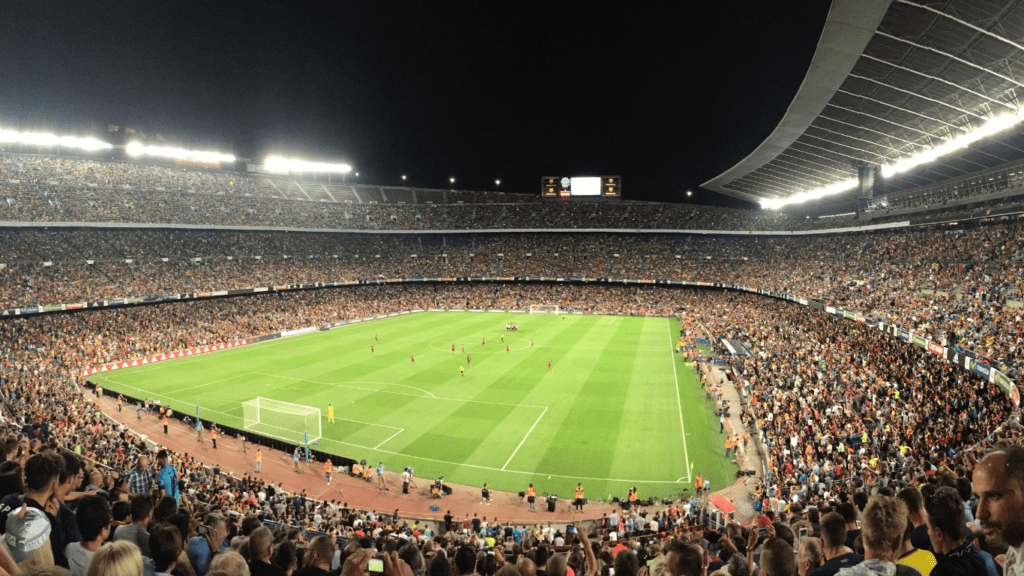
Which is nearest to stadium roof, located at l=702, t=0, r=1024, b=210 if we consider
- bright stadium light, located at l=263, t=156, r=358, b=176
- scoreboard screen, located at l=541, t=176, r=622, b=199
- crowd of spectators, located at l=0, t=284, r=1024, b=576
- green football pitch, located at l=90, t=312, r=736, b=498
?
crowd of spectators, located at l=0, t=284, r=1024, b=576

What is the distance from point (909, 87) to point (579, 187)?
135ft

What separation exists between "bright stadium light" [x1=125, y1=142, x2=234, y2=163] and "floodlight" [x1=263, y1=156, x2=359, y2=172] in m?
6.91

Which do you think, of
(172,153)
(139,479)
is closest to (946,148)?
(139,479)

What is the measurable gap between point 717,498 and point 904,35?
60.4ft

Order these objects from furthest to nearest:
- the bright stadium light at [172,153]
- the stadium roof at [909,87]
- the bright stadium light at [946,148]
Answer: the bright stadium light at [172,153] < the bright stadium light at [946,148] < the stadium roof at [909,87]

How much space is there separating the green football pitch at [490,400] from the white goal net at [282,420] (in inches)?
25.7

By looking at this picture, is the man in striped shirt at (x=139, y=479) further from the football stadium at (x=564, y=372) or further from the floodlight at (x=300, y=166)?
the floodlight at (x=300, y=166)

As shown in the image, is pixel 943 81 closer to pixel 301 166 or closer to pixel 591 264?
pixel 591 264

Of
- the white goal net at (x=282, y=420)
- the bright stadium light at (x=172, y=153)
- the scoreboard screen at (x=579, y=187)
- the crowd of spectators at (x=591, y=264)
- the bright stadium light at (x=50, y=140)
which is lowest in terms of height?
the white goal net at (x=282, y=420)

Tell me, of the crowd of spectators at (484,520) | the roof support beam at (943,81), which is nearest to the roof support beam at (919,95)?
the roof support beam at (943,81)

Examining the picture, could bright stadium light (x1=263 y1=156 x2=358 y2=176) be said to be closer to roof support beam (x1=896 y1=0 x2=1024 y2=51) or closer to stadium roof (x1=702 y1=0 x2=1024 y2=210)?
stadium roof (x1=702 y1=0 x2=1024 y2=210)

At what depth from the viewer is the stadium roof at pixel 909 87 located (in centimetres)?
1831

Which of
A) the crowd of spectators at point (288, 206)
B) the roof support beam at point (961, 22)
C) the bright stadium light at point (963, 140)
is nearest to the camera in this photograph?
the roof support beam at point (961, 22)

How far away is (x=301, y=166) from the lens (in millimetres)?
83625
